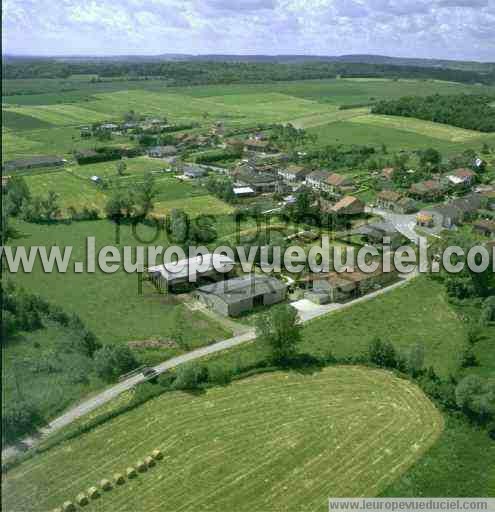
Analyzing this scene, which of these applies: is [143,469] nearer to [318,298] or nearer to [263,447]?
[263,447]

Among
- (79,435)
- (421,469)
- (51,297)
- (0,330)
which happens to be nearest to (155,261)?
(51,297)

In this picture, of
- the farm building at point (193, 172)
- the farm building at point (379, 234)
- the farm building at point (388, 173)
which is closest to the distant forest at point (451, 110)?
the farm building at point (388, 173)

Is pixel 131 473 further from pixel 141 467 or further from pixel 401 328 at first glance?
pixel 401 328

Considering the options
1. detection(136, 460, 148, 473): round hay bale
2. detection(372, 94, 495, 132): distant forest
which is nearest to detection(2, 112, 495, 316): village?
detection(136, 460, 148, 473): round hay bale

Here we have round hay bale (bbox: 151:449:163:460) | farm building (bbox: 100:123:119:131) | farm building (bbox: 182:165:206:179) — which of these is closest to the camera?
round hay bale (bbox: 151:449:163:460)

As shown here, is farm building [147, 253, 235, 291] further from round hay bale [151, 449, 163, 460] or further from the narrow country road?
round hay bale [151, 449, 163, 460]
